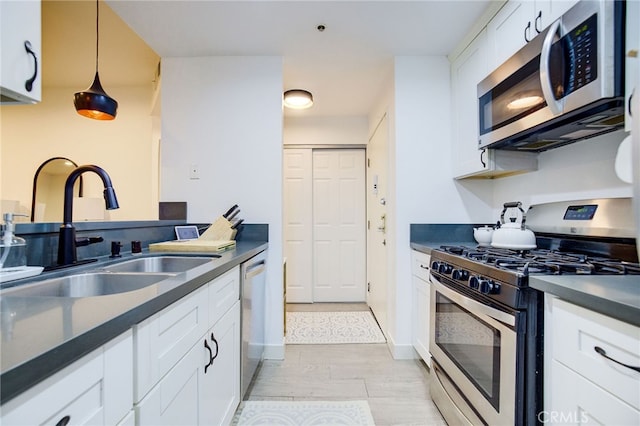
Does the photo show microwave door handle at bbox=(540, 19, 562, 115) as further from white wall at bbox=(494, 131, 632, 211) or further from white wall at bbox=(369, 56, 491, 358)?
white wall at bbox=(369, 56, 491, 358)

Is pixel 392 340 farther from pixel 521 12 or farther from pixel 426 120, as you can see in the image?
pixel 521 12

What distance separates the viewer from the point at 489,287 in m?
1.14

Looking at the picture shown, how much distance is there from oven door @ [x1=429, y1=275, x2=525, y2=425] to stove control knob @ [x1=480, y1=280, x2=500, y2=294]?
7 centimetres

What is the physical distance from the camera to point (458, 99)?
2.20m

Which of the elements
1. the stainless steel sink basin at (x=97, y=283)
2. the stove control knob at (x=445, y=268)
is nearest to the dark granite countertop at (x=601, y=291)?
the stove control knob at (x=445, y=268)

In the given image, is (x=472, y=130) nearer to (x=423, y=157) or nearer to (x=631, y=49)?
(x=423, y=157)

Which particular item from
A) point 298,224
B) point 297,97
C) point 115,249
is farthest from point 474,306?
point 298,224

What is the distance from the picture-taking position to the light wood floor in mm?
1678

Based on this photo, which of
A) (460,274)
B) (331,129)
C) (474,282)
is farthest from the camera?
(331,129)

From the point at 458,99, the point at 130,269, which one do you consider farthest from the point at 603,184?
the point at 130,269

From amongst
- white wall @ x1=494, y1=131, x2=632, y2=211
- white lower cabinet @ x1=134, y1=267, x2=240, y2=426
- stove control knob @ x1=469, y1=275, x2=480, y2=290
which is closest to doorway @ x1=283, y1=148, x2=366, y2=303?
white wall @ x1=494, y1=131, x2=632, y2=211

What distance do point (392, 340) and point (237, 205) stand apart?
1.63 meters

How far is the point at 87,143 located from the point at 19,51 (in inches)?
111

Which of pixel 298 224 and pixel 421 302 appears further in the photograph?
pixel 298 224
